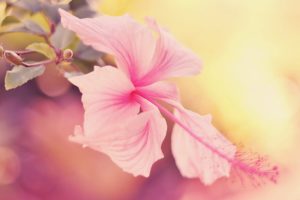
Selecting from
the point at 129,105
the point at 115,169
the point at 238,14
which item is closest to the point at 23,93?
the point at 115,169

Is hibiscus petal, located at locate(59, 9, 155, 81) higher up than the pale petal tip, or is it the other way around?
hibiscus petal, located at locate(59, 9, 155, 81)

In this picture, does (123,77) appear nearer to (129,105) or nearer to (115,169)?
(129,105)

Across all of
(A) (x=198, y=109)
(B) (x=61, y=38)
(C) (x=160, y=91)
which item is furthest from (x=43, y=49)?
(A) (x=198, y=109)

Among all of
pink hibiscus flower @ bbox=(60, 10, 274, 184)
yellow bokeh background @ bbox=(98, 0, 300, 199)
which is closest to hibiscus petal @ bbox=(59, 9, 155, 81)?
pink hibiscus flower @ bbox=(60, 10, 274, 184)

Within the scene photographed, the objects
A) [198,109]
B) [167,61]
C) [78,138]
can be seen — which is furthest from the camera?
[198,109]

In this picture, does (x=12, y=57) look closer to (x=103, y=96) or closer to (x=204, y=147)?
(x=103, y=96)

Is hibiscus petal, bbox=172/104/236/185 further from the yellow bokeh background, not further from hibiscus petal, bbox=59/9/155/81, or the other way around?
the yellow bokeh background
